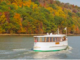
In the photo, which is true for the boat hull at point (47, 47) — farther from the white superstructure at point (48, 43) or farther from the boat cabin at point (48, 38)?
the boat cabin at point (48, 38)

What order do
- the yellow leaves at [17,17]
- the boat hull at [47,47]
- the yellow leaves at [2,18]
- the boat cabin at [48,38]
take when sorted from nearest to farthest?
1. the boat hull at [47,47]
2. the boat cabin at [48,38]
3. the yellow leaves at [2,18]
4. the yellow leaves at [17,17]

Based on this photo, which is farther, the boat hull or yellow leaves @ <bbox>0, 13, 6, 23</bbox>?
yellow leaves @ <bbox>0, 13, 6, 23</bbox>

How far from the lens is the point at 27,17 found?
126 m

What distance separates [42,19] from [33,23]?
24.6 ft

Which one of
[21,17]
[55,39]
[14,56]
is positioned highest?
[21,17]

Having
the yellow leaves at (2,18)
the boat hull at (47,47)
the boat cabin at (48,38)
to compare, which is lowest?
the boat hull at (47,47)

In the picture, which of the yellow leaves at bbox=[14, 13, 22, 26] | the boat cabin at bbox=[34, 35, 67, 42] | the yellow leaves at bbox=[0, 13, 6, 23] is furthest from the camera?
the yellow leaves at bbox=[14, 13, 22, 26]

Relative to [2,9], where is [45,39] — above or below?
below

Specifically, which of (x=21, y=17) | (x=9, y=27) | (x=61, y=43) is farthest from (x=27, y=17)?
(x=61, y=43)

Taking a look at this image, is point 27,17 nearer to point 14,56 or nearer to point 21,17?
point 21,17

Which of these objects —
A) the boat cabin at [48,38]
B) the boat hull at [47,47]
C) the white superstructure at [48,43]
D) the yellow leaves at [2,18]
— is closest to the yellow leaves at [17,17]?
the yellow leaves at [2,18]

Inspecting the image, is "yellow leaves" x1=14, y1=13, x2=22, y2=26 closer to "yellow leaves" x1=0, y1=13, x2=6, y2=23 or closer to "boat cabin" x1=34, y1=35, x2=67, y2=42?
"yellow leaves" x1=0, y1=13, x2=6, y2=23

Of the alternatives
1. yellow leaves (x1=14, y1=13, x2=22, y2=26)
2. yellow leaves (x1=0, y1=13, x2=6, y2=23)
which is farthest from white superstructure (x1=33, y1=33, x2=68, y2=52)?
yellow leaves (x1=14, y1=13, x2=22, y2=26)

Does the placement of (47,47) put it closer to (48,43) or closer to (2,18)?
(48,43)
